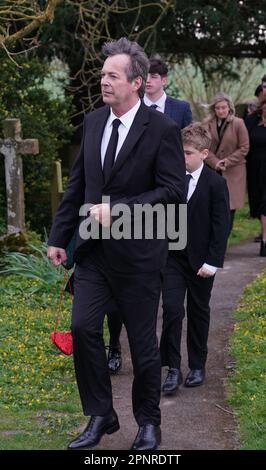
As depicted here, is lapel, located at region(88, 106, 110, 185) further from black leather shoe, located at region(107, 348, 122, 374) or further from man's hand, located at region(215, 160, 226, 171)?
man's hand, located at region(215, 160, 226, 171)

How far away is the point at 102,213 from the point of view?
16.1ft

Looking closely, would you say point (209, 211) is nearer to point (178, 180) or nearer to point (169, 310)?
point (169, 310)


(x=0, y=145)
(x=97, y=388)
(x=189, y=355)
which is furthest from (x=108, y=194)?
(x=0, y=145)

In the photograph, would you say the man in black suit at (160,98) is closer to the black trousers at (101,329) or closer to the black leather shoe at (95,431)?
the black trousers at (101,329)

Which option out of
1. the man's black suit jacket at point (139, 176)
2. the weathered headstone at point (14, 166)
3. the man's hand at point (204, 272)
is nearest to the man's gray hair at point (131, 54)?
the man's black suit jacket at point (139, 176)

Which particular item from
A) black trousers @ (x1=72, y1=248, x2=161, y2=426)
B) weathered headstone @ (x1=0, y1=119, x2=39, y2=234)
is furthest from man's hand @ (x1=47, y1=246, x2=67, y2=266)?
weathered headstone @ (x1=0, y1=119, x2=39, y2=234)

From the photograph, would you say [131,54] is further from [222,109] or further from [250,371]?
[222,109]

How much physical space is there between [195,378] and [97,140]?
2.11m

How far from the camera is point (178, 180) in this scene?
522 cm

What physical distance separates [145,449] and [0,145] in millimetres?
5730

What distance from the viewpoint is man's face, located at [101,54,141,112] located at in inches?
204

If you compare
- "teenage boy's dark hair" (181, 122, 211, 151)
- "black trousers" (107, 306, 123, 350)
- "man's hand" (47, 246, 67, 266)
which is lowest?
"black trousers" (107, 306, 123, 350)

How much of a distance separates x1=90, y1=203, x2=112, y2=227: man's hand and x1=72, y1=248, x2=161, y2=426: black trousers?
402 millimetres

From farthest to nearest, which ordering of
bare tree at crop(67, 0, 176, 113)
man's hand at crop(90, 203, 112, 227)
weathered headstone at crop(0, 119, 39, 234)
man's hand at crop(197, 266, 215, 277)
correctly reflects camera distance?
1. bare tree at crop(67, 0, 176, 113)
2. weathered headstone at crop(0, 119, 39, 234)
3. man's hand at crop(197, 266, 215, 277)
4. man's hand at crop(90, 203, 112, 227)
